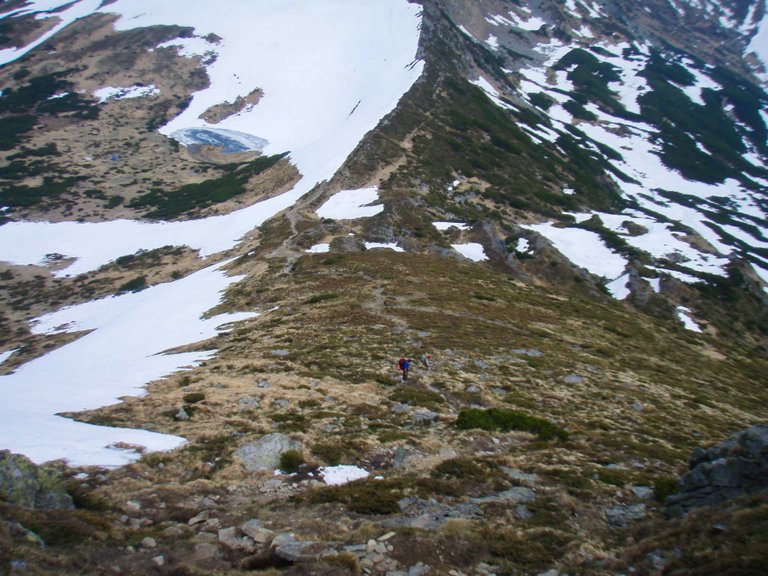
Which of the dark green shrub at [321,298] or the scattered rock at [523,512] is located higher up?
the scattered rock at [523,512]

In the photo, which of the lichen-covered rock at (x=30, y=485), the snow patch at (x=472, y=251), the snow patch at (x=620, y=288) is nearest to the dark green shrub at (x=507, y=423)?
the lichen-covered rock at (x=30, y=485)

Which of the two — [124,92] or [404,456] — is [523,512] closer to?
[404,456]

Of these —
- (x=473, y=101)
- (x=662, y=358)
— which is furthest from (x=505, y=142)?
(x=662, y=358)

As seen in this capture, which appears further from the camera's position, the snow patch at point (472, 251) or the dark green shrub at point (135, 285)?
the dark green shrub at point (135, 285)

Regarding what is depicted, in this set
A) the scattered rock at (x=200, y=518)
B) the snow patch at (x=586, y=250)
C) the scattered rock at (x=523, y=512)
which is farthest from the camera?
the snow patch at (x=586, y=250)

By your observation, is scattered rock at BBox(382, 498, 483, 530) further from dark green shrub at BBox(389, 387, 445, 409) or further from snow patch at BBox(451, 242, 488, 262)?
snow patch at BBox(451, 242, 488, 262)

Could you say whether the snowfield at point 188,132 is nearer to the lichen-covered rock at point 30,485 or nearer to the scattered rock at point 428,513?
the lichen-covered rock at point 30,485

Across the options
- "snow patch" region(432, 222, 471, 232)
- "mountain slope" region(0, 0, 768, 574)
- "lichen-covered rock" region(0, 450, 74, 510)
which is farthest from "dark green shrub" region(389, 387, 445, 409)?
"snow patch" region(432, 222, 471, 232)

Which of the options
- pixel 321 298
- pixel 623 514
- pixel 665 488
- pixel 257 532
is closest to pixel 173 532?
pixel 257 532
